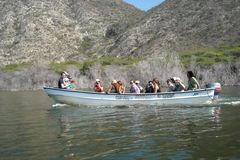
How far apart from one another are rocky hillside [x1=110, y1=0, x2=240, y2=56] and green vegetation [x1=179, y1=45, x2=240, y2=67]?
486 cm

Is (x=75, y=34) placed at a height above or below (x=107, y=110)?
above

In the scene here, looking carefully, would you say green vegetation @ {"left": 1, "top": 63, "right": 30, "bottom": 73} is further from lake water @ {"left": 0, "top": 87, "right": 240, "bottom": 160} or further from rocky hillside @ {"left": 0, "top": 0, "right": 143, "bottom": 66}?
lake water @ {"left": 0, "top": 87, "right": 240, "bottom": 160}

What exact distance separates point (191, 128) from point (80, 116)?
26.0ft

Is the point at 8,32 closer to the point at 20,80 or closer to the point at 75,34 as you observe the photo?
the point at 75,34

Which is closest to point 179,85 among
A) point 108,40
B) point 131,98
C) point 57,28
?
point 131,98

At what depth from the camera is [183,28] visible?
298 ft

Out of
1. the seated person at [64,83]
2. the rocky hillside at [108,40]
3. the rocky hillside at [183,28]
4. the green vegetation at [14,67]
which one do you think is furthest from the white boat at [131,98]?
the green vegetation at [14,67]

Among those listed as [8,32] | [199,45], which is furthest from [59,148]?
[8,32]

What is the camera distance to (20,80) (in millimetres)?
90188

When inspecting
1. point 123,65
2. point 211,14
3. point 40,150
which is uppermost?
point 211,14

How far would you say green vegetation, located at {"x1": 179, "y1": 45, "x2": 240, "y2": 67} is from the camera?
7112 centimetres

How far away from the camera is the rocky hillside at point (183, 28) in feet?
279

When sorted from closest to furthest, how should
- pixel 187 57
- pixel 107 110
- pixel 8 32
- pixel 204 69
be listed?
pixel 107 110
pixel 204 69
pixel 187 57
pixel 8 32

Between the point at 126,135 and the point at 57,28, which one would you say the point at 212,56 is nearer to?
the point at 57,28
